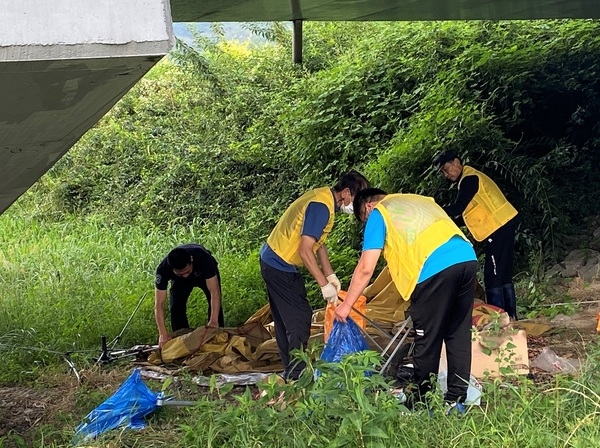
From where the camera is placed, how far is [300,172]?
11.9m

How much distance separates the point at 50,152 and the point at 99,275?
5.81 m

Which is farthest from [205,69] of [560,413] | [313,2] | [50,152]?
[560,413]

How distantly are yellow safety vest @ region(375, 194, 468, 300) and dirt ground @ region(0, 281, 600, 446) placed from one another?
1.44 m

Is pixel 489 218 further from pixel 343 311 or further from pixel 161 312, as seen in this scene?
pixel 161 312

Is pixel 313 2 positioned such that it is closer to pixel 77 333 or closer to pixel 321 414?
pixel 77 333

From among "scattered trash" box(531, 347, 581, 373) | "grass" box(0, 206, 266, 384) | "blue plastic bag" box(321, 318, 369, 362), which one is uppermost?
"blue plastic bag" box(321, 318, 369, 362)

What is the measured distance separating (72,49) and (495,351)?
3359 mm

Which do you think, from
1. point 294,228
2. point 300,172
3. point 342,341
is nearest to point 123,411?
point 342,341

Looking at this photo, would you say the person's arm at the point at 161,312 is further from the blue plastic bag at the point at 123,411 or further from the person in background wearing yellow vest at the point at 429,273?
the person in background wearing yellow vest at the point at 429,273

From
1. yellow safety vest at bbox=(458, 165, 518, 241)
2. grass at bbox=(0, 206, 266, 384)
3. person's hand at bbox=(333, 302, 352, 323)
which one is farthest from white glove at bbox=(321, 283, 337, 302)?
grass at bbox=(0, 206, 266, 384)

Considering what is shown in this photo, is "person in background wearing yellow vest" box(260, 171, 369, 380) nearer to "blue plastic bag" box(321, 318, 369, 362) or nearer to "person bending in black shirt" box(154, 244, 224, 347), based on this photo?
"blue plastic bag" box(321, 318, 369, 362)

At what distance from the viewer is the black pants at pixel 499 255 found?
6.37 m

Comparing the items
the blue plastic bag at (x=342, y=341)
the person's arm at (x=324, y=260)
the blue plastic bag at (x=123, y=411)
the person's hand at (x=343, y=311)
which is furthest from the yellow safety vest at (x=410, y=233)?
the blue plastic bag at (x=123, y=411)

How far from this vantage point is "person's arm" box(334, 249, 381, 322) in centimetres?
392
